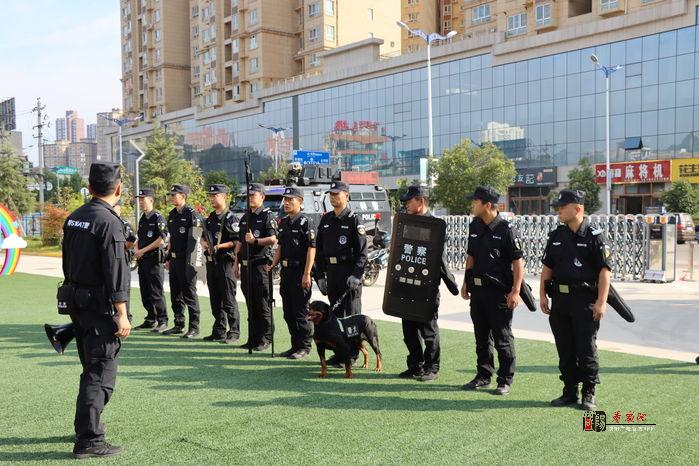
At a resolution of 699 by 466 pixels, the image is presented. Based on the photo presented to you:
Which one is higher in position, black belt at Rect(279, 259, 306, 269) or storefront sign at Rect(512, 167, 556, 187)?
storefront sign at Rect(512, 167, 556, 187)

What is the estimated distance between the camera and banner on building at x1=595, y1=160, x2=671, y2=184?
1622 inches

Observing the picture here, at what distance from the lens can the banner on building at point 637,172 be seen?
135 ft

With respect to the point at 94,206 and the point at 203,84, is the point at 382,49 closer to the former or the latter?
the point at 203,84

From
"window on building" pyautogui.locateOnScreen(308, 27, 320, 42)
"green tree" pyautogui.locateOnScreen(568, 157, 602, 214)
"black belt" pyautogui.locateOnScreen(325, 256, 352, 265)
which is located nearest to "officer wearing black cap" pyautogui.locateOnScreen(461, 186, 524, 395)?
"black belt" pyautogui.locateOnScreen(325, 256, 352, 265)

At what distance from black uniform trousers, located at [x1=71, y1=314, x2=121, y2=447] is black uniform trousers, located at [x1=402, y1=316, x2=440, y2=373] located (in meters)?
3.09

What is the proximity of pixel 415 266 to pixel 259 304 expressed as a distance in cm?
251

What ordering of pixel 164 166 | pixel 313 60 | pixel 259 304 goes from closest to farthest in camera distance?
pixel 259 304 → pixel 164 166 → pixel 313 60

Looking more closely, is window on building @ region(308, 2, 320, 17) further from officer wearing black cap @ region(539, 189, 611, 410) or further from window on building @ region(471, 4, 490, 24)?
officer wearing black cap @ region(539, 189, 611, 410)

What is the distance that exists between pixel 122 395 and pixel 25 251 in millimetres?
28383

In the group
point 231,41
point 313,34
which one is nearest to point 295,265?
point 313,34

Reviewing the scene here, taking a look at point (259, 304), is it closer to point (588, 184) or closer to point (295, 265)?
point (295, 265)

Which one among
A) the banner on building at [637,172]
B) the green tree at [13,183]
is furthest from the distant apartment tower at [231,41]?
the green tree at [13,183]

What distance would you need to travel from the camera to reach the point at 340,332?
20.9 feet

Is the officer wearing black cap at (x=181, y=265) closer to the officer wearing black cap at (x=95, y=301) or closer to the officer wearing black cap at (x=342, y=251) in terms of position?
the officer wearing black cap at (x=342, y=251)
